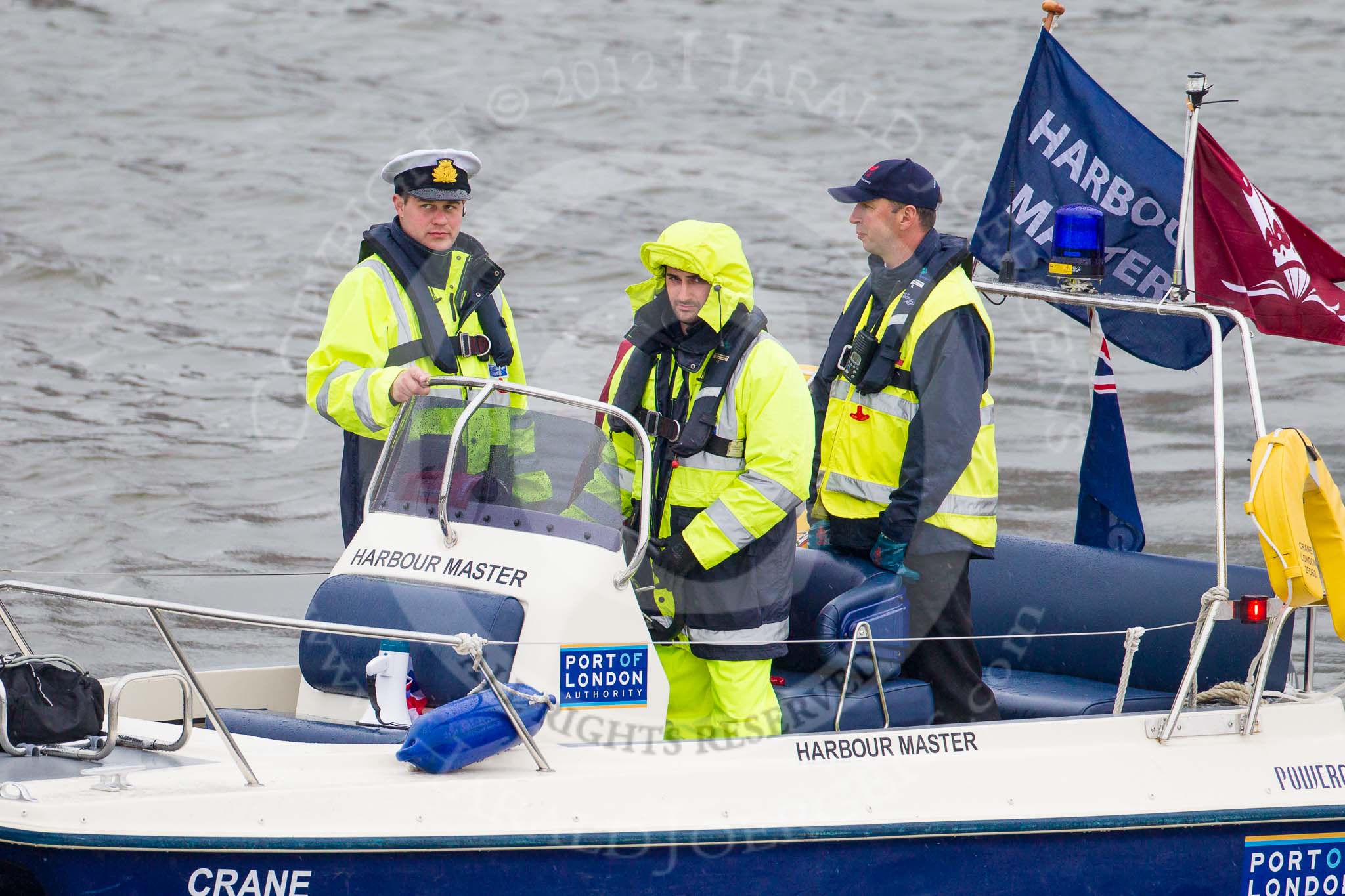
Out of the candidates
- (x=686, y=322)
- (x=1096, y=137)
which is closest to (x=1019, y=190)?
(x=1096, y=137)

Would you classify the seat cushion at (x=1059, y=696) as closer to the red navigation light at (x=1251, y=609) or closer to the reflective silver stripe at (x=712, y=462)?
the red navigation light at (x=1251, y=609)

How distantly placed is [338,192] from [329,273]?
5.86ft

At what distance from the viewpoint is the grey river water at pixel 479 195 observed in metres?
10.4

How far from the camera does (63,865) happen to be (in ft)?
12.2

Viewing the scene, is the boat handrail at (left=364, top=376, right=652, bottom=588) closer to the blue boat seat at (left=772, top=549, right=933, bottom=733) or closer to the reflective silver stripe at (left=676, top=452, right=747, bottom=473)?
the reflective silver stripe at (left=676, top=452, right=747, bottom=473)

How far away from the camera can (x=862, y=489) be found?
4824 millimetres

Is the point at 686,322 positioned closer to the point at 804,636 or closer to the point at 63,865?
the point at 804,636

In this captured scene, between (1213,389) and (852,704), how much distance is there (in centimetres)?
139

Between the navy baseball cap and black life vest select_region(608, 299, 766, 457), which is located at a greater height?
the navy baseball cap

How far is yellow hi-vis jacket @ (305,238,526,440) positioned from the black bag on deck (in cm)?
106

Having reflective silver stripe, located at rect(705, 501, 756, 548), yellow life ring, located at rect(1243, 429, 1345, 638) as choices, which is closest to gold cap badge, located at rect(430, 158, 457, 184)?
reflective silver stripe, located at rect(705, 501, 756, 548)

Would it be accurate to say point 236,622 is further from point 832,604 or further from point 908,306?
point 908,306

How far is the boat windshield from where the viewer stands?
436 cm

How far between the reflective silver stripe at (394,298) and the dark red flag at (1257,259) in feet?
7.59
